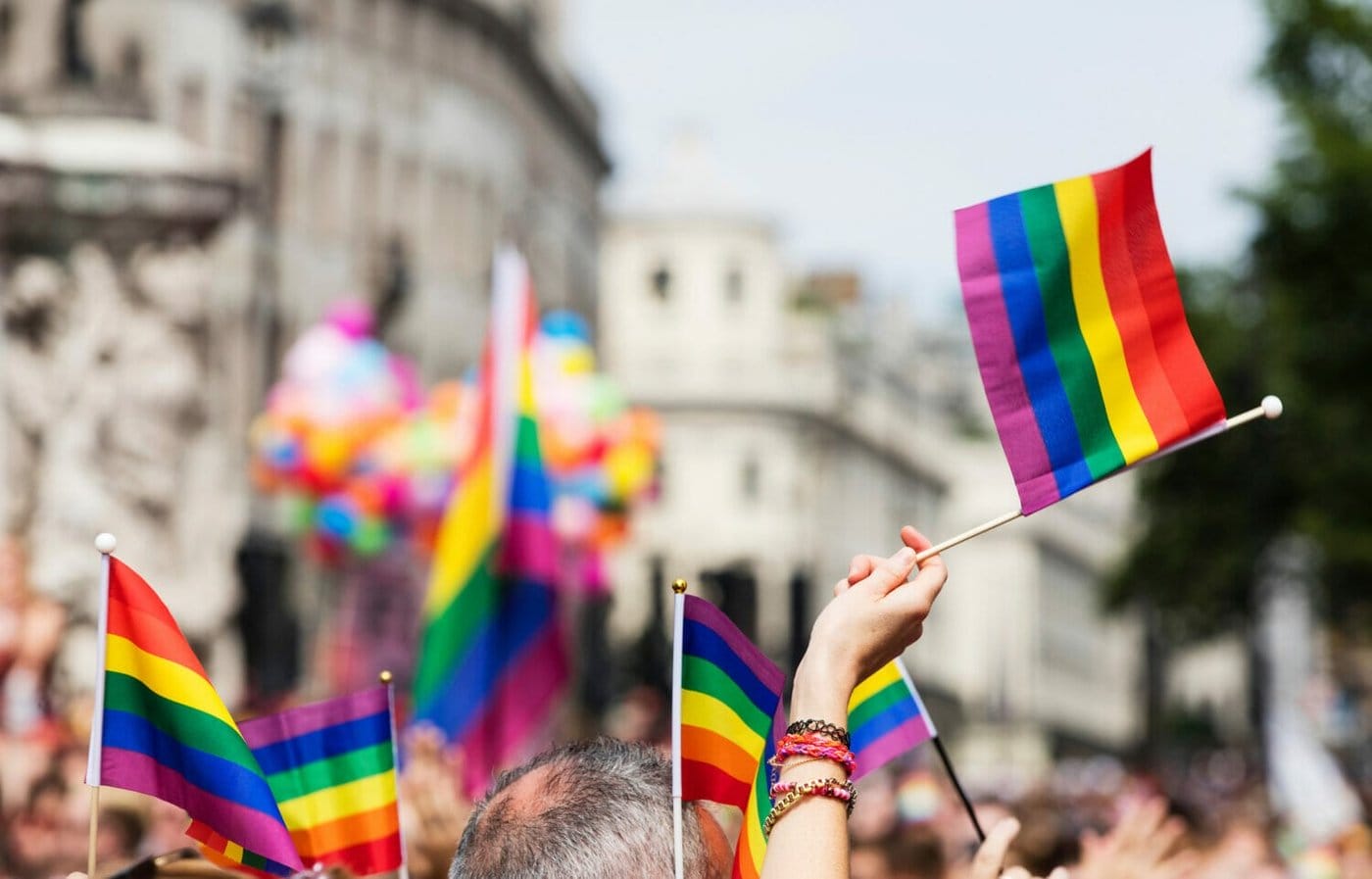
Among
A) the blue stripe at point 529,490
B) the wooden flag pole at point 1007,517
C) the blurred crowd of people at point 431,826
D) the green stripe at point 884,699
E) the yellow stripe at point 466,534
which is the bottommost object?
the blurred crowd of people at point 431,826

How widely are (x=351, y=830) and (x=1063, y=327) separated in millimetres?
1349

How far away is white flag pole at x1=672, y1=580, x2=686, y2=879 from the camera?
291 centimetres

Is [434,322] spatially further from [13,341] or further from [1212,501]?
[13,341]

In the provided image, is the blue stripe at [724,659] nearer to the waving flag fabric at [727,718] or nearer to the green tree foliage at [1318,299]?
the waving flag fabric at [727,718]

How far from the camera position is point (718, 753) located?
10.7 ft

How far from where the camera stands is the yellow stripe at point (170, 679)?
3506mm

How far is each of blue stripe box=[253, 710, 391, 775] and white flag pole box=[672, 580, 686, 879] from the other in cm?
86

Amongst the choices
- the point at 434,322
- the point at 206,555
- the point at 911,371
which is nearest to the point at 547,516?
the point at 206,555

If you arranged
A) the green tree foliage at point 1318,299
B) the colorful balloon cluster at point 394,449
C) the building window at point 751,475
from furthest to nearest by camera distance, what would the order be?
the building window at point 751,475 → the green tree foliage at point 1318,299 → the colorful balloon cluster at point 394,449

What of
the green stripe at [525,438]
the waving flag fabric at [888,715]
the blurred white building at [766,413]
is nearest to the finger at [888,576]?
the waving flag fabric at [888,715]

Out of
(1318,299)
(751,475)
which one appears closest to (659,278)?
(751,475)

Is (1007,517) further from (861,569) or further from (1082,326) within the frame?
(1082,326)

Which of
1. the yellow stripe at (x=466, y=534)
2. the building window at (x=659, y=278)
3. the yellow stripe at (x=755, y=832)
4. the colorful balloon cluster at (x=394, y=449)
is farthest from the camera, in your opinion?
the building window at (x=659, y=278)

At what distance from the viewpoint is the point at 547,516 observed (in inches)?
535
